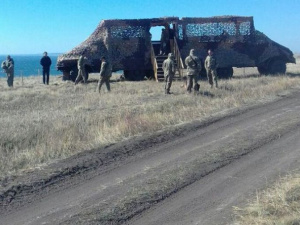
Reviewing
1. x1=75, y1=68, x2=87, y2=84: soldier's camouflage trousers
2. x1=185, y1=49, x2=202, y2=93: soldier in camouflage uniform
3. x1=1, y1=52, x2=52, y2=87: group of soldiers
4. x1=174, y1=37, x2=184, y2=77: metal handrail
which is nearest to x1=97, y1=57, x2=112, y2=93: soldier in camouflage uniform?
x1=185, y1=49, x2=202, y2=93: soldier in camouflage uniform

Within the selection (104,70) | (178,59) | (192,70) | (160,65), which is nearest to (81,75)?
(160,65)

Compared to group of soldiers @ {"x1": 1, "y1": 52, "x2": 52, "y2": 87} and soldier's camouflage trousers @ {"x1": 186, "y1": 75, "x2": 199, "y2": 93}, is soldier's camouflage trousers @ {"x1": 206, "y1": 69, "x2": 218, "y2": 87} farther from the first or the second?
group of soldiers @ {"x1": 1, "y1": 52, "x2": 52, "y2": 87}

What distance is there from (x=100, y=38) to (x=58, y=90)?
569 centimetres

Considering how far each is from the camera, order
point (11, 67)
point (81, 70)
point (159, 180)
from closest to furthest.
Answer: point (159, 180) < point (11, 67) < point (81, 70)

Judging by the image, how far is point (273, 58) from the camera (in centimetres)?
2858

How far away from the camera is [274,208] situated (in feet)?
18.7

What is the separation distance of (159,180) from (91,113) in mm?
7755

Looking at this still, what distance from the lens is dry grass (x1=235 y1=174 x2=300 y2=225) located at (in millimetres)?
5297

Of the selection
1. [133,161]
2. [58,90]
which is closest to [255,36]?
[58,90]

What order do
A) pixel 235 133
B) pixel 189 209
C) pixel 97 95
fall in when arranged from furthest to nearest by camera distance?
pixel 97 95 < pixel 235 133 < pixel 189 209

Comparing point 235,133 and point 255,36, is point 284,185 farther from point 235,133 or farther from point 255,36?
point 255,36

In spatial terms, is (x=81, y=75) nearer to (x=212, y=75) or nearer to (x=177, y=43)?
(x=177, y=43)

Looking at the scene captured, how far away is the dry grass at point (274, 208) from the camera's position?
5.30 m

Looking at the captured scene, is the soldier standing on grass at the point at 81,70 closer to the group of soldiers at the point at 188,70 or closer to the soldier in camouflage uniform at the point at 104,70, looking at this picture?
the group of soldiers at the point at 188,70
